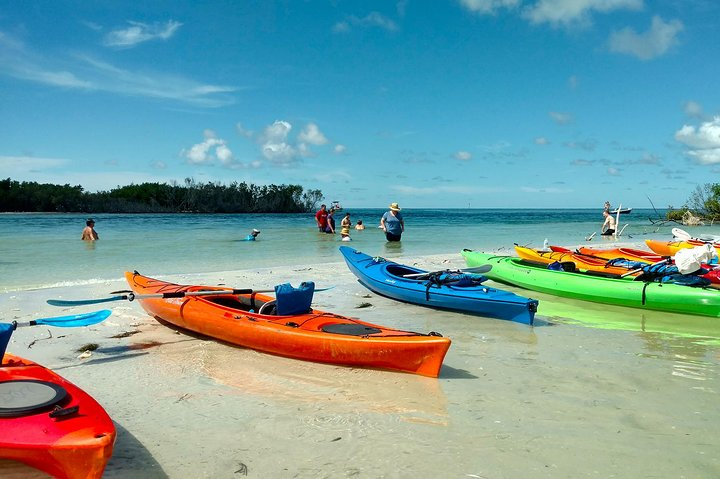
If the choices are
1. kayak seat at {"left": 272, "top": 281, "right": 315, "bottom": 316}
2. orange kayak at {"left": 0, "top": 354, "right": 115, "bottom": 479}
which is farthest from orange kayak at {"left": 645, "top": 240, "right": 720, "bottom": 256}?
orange kayak at {"left": 0, "top": 354, "right": 115, "bottom": 479}

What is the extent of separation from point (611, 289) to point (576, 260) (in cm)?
248

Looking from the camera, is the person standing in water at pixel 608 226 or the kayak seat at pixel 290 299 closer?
the kayak seat at pixel 290 299

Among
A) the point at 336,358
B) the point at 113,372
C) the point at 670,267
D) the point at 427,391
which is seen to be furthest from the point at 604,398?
the point at 670,267

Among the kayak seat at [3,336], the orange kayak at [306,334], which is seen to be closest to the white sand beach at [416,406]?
the orange kayak at [306,334]

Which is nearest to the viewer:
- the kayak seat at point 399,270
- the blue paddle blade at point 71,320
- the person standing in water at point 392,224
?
the blue paddle blade at point 71,320

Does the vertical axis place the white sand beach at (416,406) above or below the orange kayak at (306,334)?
below

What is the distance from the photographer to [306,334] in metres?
5.21

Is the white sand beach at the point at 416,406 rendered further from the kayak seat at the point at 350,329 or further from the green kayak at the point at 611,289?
the green kayak at the point at 611,289

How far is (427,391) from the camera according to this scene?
4496mm

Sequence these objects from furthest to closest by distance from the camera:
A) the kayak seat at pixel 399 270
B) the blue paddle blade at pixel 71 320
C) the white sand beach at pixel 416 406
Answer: the kayak seat at pixel 399 270
the blue paddle blade at pixel 71 320
the white sand beach at pixel 416 406

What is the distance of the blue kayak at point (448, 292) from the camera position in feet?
22.7

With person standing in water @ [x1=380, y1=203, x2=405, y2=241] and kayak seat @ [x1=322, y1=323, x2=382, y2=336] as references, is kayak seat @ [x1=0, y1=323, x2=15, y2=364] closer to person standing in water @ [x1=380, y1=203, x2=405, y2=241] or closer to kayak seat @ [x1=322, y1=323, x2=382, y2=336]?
kayak seat @ [x1=322, y1=323, x2=382, y2=336]

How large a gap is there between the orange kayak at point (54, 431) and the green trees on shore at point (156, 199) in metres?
68.1

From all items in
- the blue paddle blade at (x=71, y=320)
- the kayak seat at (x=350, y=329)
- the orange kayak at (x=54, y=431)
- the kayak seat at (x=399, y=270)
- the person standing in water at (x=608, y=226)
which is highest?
the person standing in water at (x=608, y=226)
